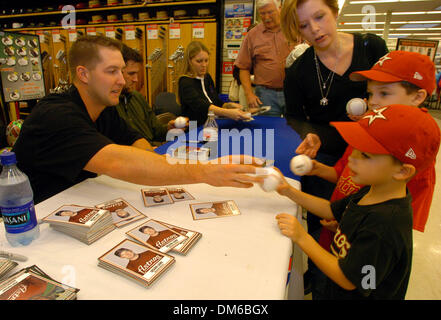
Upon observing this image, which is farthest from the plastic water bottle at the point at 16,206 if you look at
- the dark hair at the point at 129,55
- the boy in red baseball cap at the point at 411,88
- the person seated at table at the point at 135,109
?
the dark hair at the point at 129,55

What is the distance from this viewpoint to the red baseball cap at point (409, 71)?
1.16m

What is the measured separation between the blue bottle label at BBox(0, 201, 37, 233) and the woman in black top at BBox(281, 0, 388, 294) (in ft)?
4.15

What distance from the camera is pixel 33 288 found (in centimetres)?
69

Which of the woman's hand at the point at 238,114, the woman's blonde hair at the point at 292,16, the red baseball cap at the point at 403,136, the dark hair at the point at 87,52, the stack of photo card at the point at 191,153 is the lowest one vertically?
the stack of photo card at the point at 191,153

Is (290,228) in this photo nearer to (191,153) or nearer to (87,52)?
(191,153)

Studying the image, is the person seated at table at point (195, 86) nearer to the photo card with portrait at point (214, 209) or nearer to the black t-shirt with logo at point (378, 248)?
the photo card with portrait at point (214, 209)

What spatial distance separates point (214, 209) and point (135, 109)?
73.9 inches

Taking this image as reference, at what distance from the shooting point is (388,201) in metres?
0.92

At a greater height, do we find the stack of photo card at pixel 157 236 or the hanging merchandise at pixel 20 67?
the hanging merchandise at pixel 20 67

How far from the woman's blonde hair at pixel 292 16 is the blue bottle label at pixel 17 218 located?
1.69 meters

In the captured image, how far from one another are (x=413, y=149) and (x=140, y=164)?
0.95 meters

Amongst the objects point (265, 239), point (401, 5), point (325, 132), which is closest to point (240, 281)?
point (265, 239)

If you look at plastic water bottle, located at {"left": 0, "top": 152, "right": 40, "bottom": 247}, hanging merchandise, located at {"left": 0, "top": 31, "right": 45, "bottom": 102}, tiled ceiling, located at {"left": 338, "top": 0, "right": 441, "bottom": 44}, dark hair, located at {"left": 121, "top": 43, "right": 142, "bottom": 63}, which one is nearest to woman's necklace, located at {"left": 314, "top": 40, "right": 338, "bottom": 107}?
dark hair, located at {"left": 121, "top": 43, "right": 142, "bottom": 63}

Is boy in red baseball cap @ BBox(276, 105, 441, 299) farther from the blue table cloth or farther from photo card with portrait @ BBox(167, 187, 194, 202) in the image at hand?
the blue table cloth
